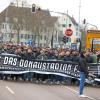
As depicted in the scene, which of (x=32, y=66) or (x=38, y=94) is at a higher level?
(x=32, y=66)

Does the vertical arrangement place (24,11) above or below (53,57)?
above

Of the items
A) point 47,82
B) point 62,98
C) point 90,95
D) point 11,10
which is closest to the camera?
point 62,98

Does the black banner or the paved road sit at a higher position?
the black banner

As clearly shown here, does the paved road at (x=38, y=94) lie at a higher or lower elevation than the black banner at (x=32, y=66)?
lower

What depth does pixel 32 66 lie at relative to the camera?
24547mm

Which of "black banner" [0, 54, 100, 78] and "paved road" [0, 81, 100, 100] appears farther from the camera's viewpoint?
"black banner" [0, 54, 100, 78]

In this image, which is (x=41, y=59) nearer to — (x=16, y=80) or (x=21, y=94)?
(x=16, y=80)

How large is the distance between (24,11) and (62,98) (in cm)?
9052

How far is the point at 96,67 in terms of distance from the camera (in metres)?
24.2

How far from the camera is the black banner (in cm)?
2442

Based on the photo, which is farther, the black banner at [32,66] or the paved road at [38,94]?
the black banner at [32,66]

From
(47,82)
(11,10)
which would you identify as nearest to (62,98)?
(47,82)

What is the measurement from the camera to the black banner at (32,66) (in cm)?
2442

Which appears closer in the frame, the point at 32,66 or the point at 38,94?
the point at 38,94
